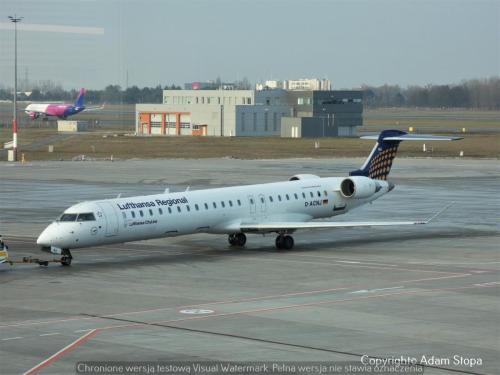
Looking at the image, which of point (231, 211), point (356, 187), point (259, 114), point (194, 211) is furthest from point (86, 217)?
point (259, 114)

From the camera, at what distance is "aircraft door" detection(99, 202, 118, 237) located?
3503cm

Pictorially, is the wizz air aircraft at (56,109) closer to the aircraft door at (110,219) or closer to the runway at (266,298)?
the runway at (266,298)

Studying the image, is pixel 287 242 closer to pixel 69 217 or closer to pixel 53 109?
pixel 69 217

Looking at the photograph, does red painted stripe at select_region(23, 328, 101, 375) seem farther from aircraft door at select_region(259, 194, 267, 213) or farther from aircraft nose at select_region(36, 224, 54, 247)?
aircraft door at select_region(259, 194, 267, 213)

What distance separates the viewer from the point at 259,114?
138m

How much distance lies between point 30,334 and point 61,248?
11.3m

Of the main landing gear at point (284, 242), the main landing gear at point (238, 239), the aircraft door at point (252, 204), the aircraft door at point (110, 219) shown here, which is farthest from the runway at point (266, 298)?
the aircraft door at point (252, 204)

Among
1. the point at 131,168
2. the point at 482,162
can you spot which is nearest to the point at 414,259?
the point at 131,168

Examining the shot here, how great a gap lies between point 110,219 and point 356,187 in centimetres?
1211

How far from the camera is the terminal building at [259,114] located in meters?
135

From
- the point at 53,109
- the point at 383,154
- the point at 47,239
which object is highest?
the point at 53,109

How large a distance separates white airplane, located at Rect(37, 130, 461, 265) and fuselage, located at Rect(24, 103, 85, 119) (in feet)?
418

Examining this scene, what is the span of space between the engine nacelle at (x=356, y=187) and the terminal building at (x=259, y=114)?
86.5 metres

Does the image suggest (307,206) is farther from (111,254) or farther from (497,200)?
(497,200)
